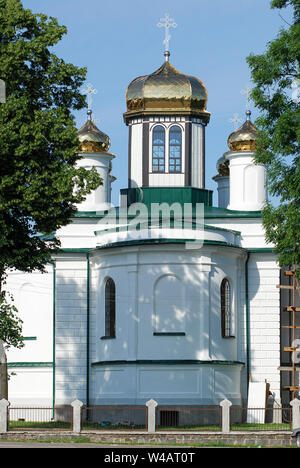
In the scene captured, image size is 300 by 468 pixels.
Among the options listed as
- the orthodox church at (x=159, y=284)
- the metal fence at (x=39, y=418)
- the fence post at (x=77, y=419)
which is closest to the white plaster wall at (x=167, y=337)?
the orthodox church at (x=159, y=284)

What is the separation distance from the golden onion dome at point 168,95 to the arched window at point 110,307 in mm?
6587

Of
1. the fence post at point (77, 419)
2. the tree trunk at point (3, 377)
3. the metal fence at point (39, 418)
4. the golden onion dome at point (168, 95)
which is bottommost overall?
the metal fence at point (39, 418)

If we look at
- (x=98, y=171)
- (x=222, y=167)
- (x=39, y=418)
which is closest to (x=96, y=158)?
(x=98, y=171)

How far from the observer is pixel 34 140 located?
1160 inches

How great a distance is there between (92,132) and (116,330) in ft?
28.2

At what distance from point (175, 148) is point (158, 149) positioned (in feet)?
1.99

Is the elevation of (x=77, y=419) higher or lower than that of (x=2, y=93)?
lower

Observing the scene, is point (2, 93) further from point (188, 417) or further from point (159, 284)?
point (188, 417)

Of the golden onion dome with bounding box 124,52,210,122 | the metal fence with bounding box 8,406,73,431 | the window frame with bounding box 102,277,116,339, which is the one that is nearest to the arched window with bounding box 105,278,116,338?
the window frame with bounding box 102,277,116,339

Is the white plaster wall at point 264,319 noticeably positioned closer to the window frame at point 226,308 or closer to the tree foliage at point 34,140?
the window frame at point 226,308

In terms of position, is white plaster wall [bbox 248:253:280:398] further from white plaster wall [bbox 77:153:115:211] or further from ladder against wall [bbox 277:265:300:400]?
white plaster wall [bbox 77:153:115:211]

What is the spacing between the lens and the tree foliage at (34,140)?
2927 centimetres

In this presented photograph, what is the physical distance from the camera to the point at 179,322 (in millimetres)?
36812
